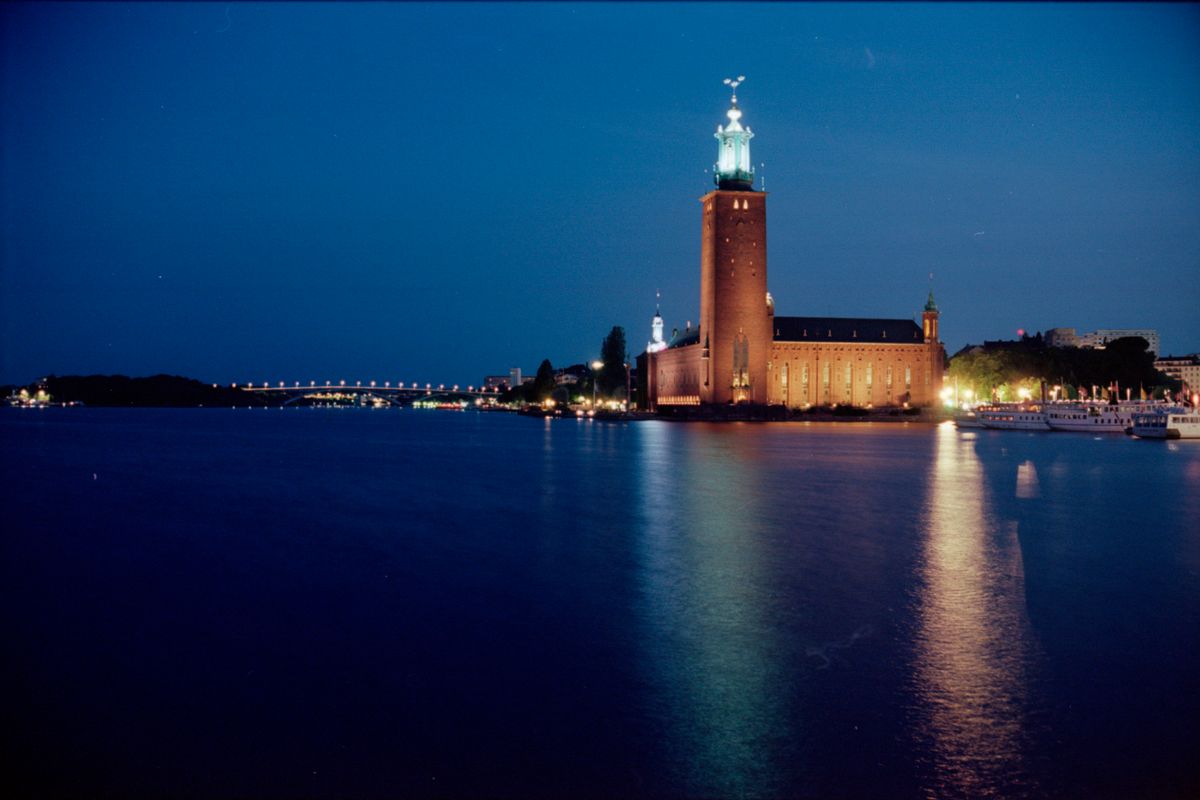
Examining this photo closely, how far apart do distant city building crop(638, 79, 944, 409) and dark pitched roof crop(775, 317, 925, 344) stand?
10 cm

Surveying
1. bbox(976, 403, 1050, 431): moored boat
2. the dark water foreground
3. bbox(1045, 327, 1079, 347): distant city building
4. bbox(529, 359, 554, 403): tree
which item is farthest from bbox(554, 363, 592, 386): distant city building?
the dark water foreground

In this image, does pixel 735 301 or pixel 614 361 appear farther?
pixel 614 361

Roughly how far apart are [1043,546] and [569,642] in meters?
8.29

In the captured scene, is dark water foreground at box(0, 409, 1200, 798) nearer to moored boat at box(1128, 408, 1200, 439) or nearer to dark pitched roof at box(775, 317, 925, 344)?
moored boat at box(1128, 408, 1200, 439)

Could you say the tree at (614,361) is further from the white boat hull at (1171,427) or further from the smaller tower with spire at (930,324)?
the white boat hull at (1171,427)

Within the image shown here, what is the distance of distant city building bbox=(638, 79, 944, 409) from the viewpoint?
8225cm

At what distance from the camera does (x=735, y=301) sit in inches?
3243

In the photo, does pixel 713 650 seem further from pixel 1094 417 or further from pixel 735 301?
pixel 735 301

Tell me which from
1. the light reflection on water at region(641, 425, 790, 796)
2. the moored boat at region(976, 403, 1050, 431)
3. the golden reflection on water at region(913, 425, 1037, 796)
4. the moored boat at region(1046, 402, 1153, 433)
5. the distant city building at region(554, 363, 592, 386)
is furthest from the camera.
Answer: the distant city building at region(554, 363, 592, 386)

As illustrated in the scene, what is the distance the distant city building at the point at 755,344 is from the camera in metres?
82.2

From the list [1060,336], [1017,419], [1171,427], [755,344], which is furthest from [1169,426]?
[1060,336]

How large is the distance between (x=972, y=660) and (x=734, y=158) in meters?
82.8

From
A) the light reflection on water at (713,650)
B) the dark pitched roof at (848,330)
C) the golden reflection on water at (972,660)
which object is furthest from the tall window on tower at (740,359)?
the golden reflection on water at (972,660)

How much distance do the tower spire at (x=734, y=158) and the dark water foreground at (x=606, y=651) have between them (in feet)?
231
